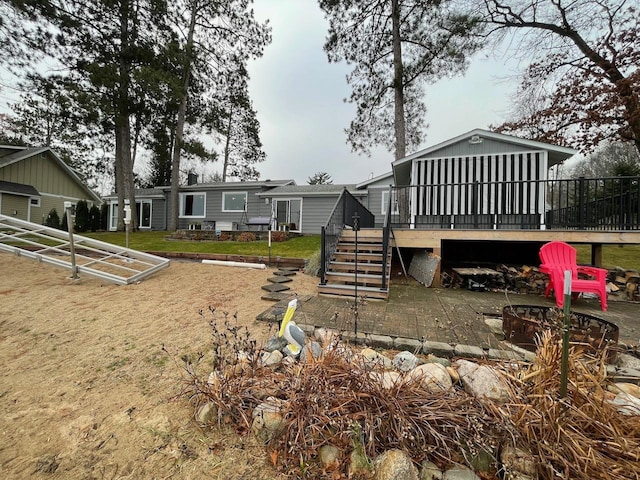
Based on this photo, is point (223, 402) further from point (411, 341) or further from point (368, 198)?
point (368, 198)

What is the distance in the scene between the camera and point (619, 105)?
10.5m

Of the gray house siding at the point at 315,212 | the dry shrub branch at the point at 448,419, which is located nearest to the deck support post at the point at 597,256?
Result: the dry shrub branch at the point at 448,419

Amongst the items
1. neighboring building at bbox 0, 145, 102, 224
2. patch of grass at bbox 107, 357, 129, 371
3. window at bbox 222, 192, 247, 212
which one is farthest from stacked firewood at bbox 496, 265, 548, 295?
neighboring building at bbox 0, 145, 102, 224

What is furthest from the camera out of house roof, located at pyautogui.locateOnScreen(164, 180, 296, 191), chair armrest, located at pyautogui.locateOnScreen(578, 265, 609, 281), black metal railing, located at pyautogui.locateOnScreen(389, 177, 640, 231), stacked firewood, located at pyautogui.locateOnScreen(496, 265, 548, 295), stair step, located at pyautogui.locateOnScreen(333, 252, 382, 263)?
house roof, located at pyautogui.locateOnScreen(164, 180, 296, 191)

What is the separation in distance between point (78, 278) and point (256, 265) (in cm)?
363

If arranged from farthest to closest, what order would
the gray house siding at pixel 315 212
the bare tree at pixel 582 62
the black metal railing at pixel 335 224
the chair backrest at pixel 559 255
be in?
1. the gray house siding at pixel 315 212
2. the bare tree at pixel 582 62
3. the black metal railing at pixel 335 224
4. the chair backrest at pixel 559 255

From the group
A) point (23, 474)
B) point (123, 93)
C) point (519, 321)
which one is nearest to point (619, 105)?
point (519, 321)

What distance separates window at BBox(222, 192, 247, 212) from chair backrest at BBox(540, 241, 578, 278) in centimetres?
1547

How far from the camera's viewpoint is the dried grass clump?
4.61ft

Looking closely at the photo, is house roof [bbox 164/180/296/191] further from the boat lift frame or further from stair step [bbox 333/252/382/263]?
stair step [bbox 333/252/382/263]

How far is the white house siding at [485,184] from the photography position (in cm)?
760

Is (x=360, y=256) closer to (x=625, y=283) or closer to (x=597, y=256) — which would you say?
(x=625, y=283)

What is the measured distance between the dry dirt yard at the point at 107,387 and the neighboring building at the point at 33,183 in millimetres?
14746

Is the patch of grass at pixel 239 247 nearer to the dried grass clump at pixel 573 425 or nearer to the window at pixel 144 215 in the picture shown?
the dried grass clump at pixel 573 425
